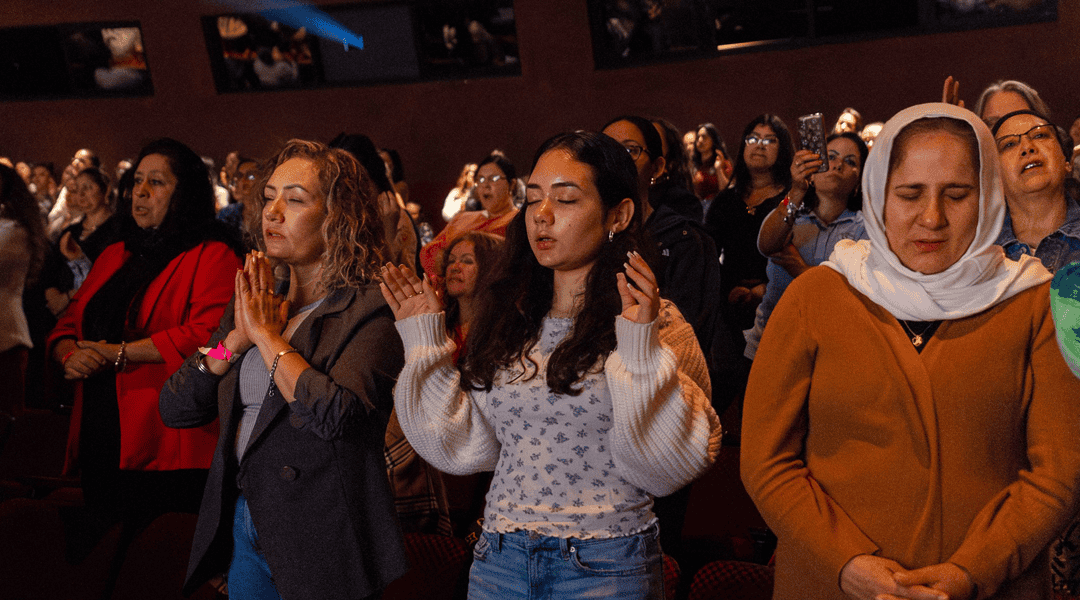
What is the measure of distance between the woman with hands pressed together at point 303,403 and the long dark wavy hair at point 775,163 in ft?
6.39

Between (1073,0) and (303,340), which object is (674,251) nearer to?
(303,340)

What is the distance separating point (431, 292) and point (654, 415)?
532mm

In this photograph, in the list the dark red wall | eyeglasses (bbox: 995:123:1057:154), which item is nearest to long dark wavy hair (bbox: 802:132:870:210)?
eyeglasses (bbox: 995:123:1057:154)

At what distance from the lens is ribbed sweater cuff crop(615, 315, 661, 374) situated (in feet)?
5.22

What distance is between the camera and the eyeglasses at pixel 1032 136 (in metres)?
2.36

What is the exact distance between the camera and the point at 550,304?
1887mm

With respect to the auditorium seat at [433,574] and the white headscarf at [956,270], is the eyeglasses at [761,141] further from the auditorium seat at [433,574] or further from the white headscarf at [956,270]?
the white headscarf at [956,270]

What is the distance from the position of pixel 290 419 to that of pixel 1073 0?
7.81 metres

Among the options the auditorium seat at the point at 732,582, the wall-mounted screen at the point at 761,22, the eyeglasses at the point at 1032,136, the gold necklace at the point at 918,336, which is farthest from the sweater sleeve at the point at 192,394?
the wall-mounted screen at the point at 761,22

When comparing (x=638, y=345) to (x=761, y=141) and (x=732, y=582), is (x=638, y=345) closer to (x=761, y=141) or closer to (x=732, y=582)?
(x=732, y=582)

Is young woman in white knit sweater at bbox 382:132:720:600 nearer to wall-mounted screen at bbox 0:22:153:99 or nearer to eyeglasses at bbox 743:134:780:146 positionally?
eyeglasses at bbox 743:134:780:146

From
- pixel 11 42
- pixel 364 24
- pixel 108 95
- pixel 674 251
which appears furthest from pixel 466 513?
pixel 11 42

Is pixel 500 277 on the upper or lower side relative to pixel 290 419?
upper

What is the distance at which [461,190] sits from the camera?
A: 7359mm
